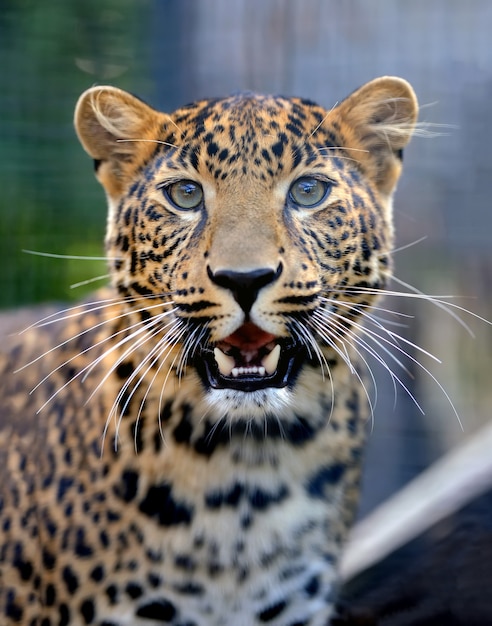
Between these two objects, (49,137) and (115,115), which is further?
(49,137)

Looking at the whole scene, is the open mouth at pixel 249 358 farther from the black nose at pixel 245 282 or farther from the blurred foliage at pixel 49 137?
the blurred foliage at pixel 49 137

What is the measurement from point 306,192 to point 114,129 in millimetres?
678

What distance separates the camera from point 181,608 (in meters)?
3.09

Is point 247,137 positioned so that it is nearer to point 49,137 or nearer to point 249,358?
point 249,358

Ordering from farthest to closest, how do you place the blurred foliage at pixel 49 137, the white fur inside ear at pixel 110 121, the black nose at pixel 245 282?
the blurred foliage at pixel 49 137 → the white fur inside ear at pixel 110 121 → the black nose at pixel 245 282

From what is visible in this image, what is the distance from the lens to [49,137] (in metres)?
5.73

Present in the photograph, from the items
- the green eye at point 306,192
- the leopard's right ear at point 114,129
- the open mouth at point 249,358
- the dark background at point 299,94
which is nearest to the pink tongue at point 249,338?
the open mouth at point 249,358

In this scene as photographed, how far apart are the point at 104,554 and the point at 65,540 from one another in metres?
0.13

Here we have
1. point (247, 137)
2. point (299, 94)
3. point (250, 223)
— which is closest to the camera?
point (250, 223)

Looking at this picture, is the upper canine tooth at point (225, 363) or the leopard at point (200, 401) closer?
the upper canine tooth at point (225, 363)

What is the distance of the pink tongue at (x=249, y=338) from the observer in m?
2.68

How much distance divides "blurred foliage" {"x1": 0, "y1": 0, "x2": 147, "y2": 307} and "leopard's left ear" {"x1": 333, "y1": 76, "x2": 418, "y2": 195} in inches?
108

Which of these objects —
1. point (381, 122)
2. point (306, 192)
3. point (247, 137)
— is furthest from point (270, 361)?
point (381, 122)

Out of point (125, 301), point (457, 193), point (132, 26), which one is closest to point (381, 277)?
point (125, 301)
